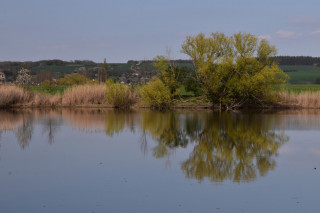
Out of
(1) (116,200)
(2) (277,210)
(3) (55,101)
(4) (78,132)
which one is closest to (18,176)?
(1) (116,200)

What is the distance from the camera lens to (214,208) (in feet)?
24.2

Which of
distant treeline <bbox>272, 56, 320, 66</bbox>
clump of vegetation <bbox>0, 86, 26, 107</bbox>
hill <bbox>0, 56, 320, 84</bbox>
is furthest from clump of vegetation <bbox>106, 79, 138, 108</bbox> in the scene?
distant treeline <bbox>272, 56, 320, 66</bbox>

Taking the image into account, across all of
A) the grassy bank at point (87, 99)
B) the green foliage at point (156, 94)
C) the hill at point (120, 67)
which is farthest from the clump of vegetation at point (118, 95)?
the hill at point (120, 67)

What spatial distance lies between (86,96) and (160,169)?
21.7 m

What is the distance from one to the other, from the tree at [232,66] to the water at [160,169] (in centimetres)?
991

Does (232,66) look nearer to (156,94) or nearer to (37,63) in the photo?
(156,94)

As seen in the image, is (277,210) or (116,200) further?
(116,200)

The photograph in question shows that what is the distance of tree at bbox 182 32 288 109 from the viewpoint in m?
27.6

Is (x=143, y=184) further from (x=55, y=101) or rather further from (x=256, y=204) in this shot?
(x=55, y=101)

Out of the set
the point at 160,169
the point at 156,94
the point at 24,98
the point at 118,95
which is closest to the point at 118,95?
the point at 118,95

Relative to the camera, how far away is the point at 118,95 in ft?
98.0

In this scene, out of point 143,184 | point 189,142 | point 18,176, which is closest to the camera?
point 143,184

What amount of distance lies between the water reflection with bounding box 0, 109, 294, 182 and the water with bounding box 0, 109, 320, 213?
3 centimetres

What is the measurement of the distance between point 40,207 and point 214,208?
2.90 meters
